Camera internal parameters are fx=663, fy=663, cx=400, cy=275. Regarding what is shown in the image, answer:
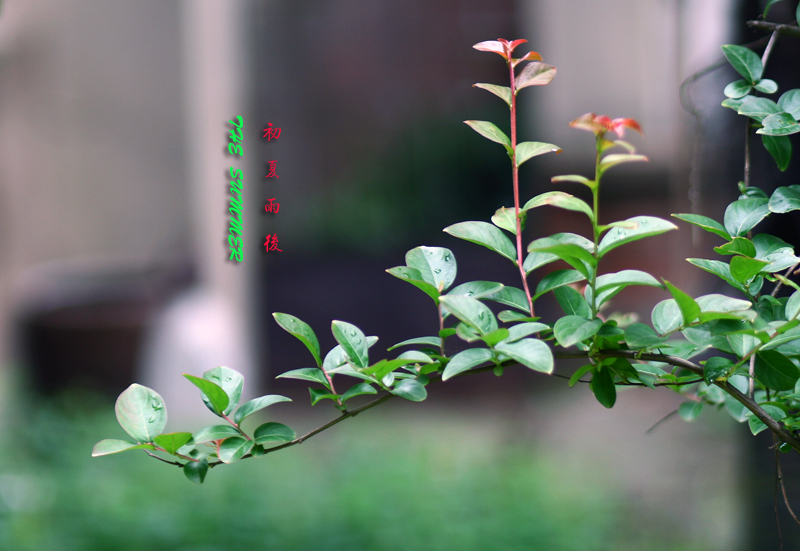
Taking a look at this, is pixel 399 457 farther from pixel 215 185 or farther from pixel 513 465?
pixel 215 185

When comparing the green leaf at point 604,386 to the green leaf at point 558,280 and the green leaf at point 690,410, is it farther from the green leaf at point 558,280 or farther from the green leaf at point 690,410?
the green leaf at point 690,410

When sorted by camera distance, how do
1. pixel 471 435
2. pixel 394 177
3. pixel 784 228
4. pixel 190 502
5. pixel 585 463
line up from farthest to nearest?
pixel 394 177 < pixel 471 435 < pixel 585 463 < pixel 190 502 < pixel 784 228

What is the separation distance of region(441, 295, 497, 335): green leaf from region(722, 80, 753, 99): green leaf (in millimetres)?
225

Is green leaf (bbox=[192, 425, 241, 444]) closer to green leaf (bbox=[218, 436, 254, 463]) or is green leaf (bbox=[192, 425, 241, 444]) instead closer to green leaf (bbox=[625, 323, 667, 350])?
green leaf (bbox=[218, 436, 254, 463])

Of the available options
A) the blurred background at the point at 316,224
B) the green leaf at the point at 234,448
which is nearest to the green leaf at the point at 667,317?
the green leaf at the point at 234,448

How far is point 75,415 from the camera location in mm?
1725

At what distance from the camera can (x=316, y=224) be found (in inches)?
93.2

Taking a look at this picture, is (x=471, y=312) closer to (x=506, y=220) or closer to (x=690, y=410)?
(x=506, y=220)

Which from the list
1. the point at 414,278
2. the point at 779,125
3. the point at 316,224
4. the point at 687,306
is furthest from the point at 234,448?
the point at 316,224

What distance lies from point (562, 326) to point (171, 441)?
0.20 metres

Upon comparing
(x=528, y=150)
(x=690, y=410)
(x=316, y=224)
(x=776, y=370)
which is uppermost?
(x=528, y=150)

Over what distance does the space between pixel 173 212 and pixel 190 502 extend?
186 cm

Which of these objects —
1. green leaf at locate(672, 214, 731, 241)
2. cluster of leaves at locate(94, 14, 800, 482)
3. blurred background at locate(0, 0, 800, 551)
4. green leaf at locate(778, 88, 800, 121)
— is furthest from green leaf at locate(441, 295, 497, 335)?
blurred background at locate(0, 0, 800, 551)

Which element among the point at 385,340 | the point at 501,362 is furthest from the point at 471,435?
the point at 501,362
